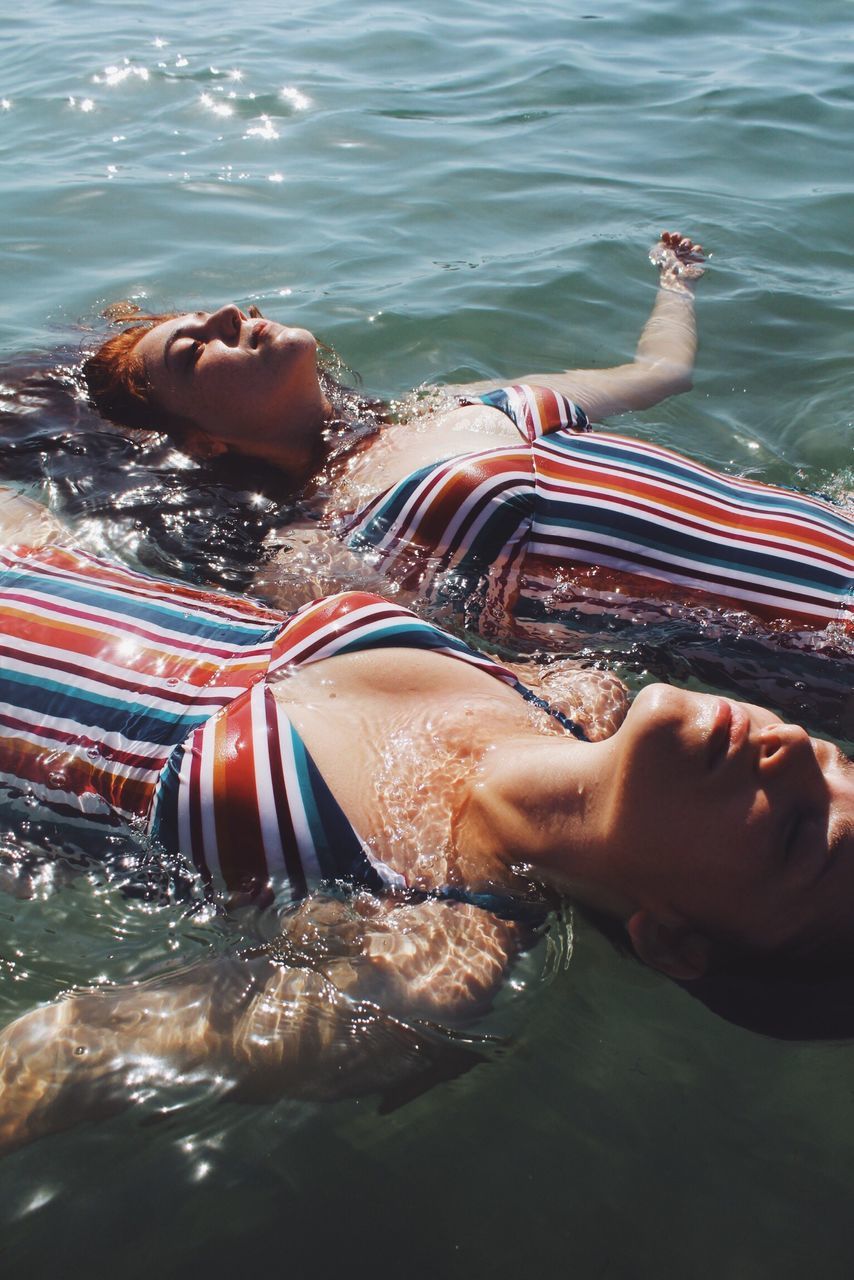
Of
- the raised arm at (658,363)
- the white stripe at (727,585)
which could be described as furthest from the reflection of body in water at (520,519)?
the raised arm at (658,363)

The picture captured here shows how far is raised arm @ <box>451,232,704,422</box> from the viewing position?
5.02m

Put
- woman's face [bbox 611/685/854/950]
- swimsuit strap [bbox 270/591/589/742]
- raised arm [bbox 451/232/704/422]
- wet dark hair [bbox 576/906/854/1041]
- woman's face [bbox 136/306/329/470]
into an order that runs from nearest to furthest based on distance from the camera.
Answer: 1. woman's face [bbox 611/685/854/950]
2. wet dark hair [bbox 576/906/854/1041]
3. swimsuit strap [bbox 270/591/589/742]
4. woman's face [bbox 136/306/329/470]
5. raised arm [bbox 451/232/704/422]

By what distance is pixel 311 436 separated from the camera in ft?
14.9

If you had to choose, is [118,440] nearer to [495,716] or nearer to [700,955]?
[495,716]

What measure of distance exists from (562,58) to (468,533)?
26.3ft

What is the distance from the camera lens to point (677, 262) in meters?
6.39

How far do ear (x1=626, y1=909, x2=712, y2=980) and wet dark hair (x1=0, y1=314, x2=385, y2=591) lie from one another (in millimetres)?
2203

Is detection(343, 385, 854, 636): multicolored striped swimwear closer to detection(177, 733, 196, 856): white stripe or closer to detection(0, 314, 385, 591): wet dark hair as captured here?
detection(0, 314, 385, 591): wet dark hair

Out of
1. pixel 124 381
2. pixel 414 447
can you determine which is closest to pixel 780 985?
pixel 414 447

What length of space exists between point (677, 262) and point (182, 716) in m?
4.64

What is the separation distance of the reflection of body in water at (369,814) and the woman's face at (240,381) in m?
1.43

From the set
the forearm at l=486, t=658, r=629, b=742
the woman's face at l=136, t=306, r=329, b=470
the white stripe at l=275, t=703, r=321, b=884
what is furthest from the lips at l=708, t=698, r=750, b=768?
the woman's face at l=136, t=306, r=329, b=470

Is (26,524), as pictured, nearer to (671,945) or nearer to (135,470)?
(135,470)

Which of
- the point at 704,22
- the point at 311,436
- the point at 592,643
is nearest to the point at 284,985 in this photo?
the point at 592,643
